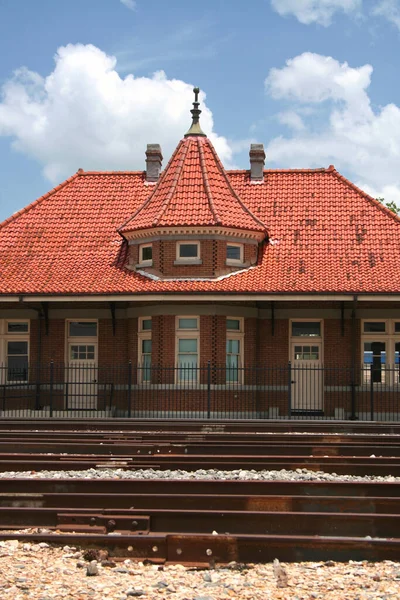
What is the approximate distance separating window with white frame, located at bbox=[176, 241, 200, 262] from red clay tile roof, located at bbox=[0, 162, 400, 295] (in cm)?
104

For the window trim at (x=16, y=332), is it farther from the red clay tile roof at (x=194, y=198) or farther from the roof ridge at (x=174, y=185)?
the roof ridge at (x=174, y=185)

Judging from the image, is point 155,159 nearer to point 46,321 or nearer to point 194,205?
point 194,205

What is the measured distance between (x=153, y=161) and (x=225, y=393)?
34.8 feet

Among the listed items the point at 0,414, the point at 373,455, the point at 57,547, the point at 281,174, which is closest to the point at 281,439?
the point at 373,455

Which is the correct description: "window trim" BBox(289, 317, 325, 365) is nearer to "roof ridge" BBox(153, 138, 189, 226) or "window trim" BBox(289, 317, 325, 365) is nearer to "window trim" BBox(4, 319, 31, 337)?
"roof ridge" BBox(153, 138, 189, 226)

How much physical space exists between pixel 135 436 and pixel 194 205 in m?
11.4

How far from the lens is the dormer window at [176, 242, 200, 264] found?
2523 cm

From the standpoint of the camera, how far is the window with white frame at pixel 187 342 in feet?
79.8

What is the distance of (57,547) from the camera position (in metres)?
9.02

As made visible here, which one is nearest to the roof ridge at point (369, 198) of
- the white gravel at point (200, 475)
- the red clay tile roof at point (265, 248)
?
the red clay tile roof at point (265, 248)

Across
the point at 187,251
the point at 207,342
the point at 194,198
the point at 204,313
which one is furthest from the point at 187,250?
the point at 207,342

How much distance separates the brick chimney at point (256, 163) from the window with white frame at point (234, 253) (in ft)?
16.5

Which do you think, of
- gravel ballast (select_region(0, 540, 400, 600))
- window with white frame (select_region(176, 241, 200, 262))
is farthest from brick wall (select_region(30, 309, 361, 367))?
gravel ballast (select_region(0, 540, 400, 600))

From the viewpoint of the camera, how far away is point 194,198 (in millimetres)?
26469
